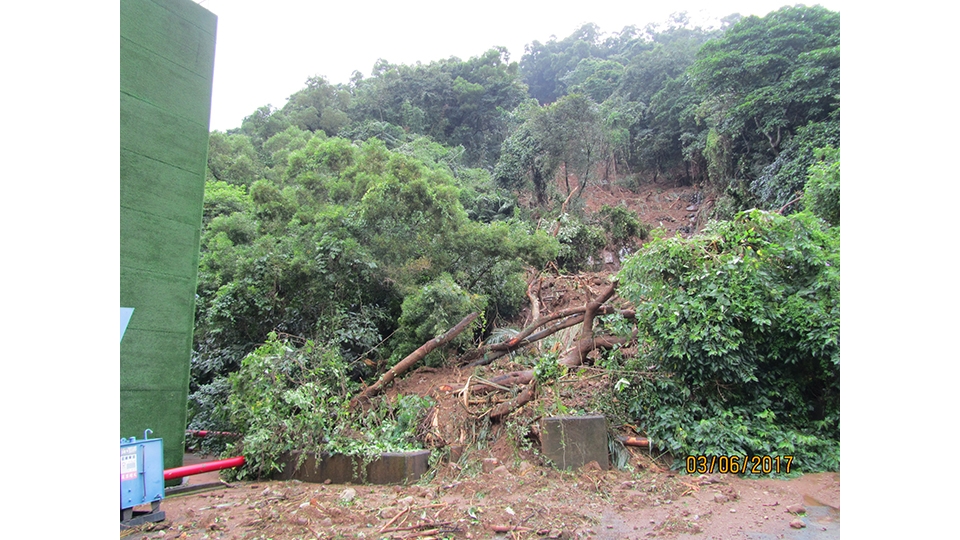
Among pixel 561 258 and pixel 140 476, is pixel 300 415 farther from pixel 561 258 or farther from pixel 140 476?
pixel 561 258

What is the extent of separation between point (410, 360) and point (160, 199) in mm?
3583

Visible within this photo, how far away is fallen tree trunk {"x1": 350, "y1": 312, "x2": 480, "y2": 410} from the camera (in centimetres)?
716

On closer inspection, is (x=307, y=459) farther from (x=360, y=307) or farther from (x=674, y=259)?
(x=674, y=259)

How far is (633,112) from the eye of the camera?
73.8 feet

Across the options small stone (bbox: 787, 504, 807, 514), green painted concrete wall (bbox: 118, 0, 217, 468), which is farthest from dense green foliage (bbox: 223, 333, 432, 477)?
small stone (bbox: 787, 504, 807, 514)

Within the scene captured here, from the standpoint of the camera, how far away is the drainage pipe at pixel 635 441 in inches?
213

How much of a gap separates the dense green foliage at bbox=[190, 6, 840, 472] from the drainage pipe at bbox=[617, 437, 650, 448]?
13cm

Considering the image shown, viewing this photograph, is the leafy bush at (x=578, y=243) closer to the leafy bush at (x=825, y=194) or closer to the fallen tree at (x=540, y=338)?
the fallen tree at (x=540, y=338)

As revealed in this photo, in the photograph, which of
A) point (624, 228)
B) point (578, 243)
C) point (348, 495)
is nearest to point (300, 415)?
point (348, 495)

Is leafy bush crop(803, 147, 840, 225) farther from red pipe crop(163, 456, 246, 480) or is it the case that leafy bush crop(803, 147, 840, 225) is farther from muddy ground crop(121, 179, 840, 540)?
red pipe crop(163, 456, 246, 480)
